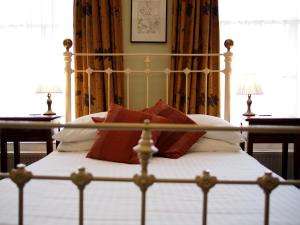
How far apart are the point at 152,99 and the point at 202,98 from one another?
1.52 feet

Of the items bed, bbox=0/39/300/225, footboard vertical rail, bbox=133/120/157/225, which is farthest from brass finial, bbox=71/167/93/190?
footboard vertical rail, bbox=133/120/157/225

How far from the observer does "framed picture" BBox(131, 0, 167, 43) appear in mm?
3117

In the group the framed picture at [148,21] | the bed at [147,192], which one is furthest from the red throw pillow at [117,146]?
the framed picture at [148,21]

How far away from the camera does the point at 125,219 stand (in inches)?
42.1

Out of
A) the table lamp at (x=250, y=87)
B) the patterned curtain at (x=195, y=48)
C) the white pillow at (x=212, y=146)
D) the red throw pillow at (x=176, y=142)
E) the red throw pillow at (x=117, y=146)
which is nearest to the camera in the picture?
the red throw pillow at (x=117, y=146)

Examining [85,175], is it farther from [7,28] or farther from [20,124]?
[7,28]

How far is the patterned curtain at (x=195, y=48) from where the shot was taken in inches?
119

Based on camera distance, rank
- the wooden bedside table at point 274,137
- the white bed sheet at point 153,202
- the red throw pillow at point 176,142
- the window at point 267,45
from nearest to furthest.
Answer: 1. the white bed sheet at point 153,202
2. the red throw pillow at point 176,142
3. the wooden bedside table at point 274,137
4. the window at point 267,45

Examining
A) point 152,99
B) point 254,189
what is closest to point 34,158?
point 152,99

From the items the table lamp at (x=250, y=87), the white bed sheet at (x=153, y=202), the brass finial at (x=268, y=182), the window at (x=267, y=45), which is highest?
the window at (x=267, y=45)

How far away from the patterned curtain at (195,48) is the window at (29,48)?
0.99 metres

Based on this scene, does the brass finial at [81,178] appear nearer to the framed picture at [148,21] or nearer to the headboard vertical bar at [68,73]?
the headboard vertical bar at [68,73]

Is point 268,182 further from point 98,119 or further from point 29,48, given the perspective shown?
point 29,48

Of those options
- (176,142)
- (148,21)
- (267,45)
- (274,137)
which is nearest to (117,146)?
(176,142)
